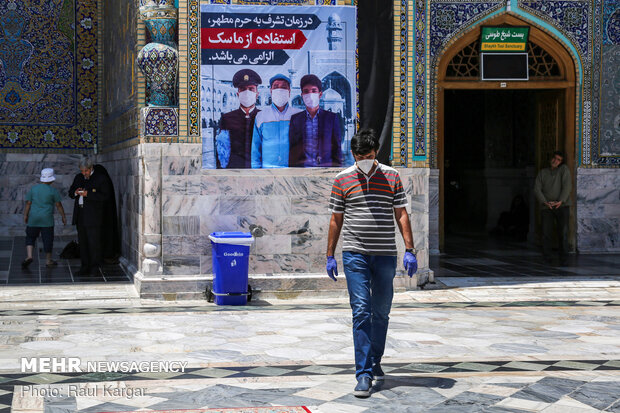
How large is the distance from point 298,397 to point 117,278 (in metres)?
6.59

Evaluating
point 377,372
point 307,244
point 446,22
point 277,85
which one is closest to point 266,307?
point 307,244

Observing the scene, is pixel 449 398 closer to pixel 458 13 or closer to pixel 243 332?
pixel 243 332

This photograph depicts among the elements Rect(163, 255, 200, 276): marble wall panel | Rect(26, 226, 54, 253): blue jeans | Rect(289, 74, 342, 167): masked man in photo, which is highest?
Rect(289, 74, 342, 167): masked man in photo

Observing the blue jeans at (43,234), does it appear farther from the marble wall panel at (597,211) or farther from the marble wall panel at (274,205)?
the marble wall panel at (597,211)

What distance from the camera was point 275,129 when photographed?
10367 mm

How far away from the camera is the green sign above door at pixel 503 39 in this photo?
46.4 ft

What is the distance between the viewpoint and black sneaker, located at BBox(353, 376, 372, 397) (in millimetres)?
5578

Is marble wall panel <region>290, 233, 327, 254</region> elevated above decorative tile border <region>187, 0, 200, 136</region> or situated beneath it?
situated beneath

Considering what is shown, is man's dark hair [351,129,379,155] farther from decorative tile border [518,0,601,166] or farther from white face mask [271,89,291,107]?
decorative tile border [518,0,601,166]

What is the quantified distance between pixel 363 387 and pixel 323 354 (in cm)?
133

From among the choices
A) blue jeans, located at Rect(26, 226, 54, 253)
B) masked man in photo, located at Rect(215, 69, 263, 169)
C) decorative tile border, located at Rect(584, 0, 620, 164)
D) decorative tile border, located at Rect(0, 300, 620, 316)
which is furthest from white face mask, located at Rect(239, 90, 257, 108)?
decorative tile border, located at Rect(584, 0, 620, 164)

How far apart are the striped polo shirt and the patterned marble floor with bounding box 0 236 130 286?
6022 millimetres

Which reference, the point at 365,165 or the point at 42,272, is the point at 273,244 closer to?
the point at 42,272

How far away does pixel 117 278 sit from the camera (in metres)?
11.6
